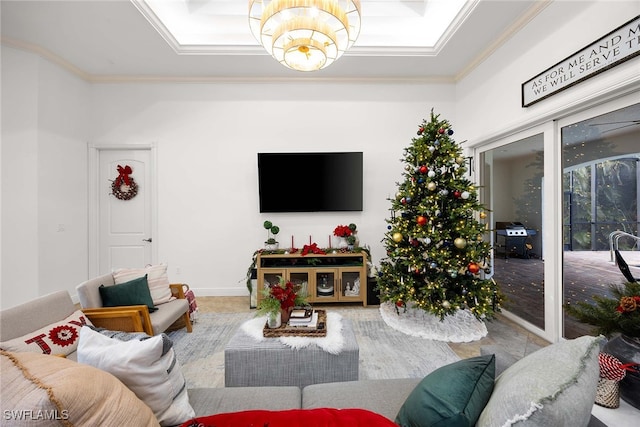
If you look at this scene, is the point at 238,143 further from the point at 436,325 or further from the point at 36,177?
the point at 436,325

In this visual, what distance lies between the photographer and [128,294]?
2266 mm

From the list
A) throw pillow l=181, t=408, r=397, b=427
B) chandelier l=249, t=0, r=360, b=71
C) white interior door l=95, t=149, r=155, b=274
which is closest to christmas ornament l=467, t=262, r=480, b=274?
throw pillow l=181, t=408, r=397, b=427

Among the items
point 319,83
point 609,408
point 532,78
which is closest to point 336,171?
point 319,83

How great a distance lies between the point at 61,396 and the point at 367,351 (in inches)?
86.5

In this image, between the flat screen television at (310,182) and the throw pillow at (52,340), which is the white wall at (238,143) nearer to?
the flat screen television at (310,182)

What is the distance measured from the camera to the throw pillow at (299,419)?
0.97 metres

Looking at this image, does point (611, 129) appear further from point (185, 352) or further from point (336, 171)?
point (185, 352)

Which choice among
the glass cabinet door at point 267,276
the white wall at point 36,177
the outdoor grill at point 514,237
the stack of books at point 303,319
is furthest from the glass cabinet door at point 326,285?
the white wall at point 36,177

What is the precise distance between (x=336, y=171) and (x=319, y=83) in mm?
1302

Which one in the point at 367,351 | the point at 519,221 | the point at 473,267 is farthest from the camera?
the point at 519,221

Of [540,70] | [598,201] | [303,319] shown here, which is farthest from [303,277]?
[540,70]

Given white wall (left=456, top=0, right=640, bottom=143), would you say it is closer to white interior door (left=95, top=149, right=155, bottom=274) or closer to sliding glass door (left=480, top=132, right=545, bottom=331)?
sliding glass door (left=480, top=132, right=545, bottom=331)

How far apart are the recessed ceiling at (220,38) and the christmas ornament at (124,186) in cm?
131

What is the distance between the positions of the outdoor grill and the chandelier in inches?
103
